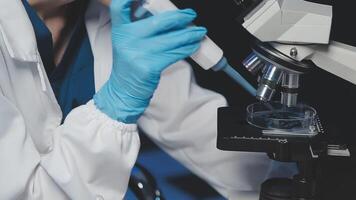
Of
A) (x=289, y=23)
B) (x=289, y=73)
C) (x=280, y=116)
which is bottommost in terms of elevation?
(x=280, y=116)

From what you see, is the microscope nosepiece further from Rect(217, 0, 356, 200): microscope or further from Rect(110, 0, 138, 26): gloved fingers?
Rect(110, 0, 138, 26): gloved fingers

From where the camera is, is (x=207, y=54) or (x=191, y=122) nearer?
(x=207, y=54)

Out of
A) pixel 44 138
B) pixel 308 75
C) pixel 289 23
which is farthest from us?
pixel 308 75

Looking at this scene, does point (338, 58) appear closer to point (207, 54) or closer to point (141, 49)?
point (207, 54)

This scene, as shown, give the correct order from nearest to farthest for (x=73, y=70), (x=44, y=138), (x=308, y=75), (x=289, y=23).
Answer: (x=289, y=23)
(x=44, y=138)
(x=73, y=70)
(x=308, y=75)

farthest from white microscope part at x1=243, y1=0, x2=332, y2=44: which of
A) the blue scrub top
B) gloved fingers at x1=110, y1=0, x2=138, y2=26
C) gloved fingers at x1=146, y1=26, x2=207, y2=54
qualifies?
the blue scrub top

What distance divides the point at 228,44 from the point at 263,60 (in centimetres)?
52

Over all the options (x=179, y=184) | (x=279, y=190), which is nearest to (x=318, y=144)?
(x=279, y=190)

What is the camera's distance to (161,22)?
1.04 meters

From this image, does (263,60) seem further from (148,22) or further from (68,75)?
(68,75)

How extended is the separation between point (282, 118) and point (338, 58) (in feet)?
0.73

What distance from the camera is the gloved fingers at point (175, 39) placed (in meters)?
1.05

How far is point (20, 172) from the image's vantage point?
1.04m

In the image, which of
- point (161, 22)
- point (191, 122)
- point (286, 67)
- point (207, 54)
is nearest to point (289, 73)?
point (286, 67)
